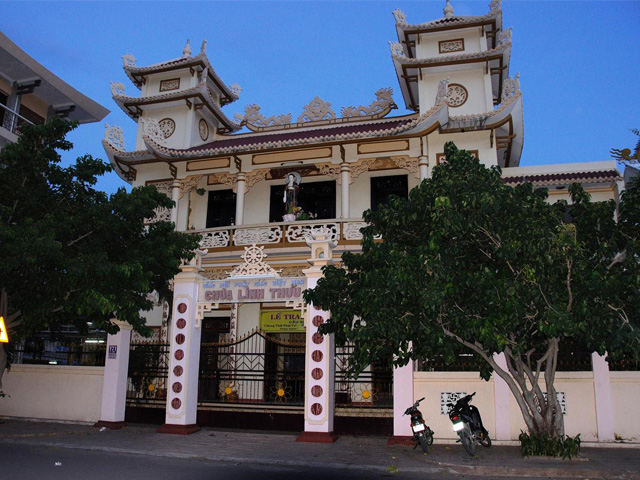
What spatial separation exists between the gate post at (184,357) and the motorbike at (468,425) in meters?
5.13

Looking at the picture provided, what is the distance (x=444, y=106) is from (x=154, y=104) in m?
10.4

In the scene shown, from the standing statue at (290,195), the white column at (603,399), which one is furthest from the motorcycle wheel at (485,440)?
the standing statue at (290,195)

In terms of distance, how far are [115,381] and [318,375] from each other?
14.9 feet

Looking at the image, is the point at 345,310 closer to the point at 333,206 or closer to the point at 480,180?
the point at 480,180

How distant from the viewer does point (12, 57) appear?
17516 mm

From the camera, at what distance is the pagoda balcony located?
15047 mm

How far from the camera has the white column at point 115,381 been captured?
1162 cm

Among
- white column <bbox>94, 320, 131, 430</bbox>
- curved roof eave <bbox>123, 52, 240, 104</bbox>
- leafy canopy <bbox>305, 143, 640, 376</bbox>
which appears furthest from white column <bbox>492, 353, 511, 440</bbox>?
curved roof eave <bbox>123, 52, 240, 104</bbox>

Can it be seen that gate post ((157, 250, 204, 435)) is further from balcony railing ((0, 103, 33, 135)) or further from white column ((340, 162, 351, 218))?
balcony railing ((0, 103, 33, 135))

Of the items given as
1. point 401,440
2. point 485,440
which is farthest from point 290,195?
point 485,440

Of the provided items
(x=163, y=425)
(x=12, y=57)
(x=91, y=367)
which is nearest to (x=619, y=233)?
(x=163, y=425)

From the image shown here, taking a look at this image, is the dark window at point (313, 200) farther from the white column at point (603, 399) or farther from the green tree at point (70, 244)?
the white column at point (603, 399)

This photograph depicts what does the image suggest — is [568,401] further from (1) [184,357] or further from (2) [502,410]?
(1) [184,357]

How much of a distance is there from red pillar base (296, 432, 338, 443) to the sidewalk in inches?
5.9
